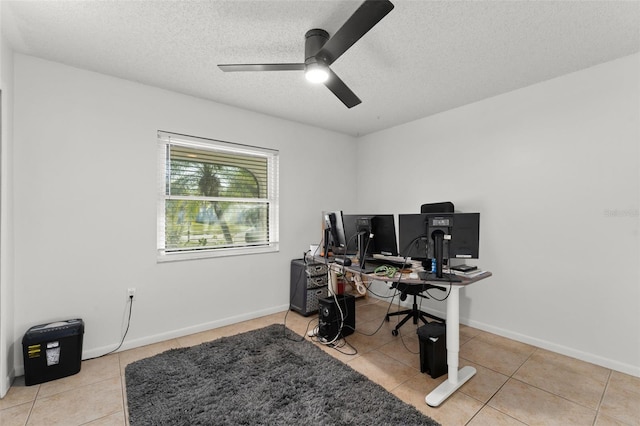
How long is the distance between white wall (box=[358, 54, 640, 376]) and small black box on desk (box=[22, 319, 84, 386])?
12.8ft

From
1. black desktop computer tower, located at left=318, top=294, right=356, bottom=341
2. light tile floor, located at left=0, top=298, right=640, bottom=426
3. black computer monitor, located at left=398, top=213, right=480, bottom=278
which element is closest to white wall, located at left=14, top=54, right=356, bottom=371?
light tile floor, located at left=0, top=298, right=640, bottom=426

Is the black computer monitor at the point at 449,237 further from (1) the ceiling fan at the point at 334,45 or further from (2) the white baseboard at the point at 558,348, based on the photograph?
(2) the white baseboard at the point at 558,348

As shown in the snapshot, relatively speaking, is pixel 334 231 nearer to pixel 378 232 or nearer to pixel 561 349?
pixel 378 232

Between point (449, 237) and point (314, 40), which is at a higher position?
point (314, 40)

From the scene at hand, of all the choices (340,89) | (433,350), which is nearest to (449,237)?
(433,350)

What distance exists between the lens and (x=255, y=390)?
214 centimetres

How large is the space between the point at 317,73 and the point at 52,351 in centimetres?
305

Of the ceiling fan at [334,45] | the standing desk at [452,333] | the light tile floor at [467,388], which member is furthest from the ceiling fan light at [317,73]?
the light tile floor at [467,388]

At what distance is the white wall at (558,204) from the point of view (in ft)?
7.95

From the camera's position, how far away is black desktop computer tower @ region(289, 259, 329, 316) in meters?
3.65

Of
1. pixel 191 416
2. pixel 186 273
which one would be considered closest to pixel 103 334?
pixel 186 273

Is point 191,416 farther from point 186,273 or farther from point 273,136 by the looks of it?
point 273,136

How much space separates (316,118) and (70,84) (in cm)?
264

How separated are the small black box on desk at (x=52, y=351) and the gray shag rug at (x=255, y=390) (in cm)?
45
